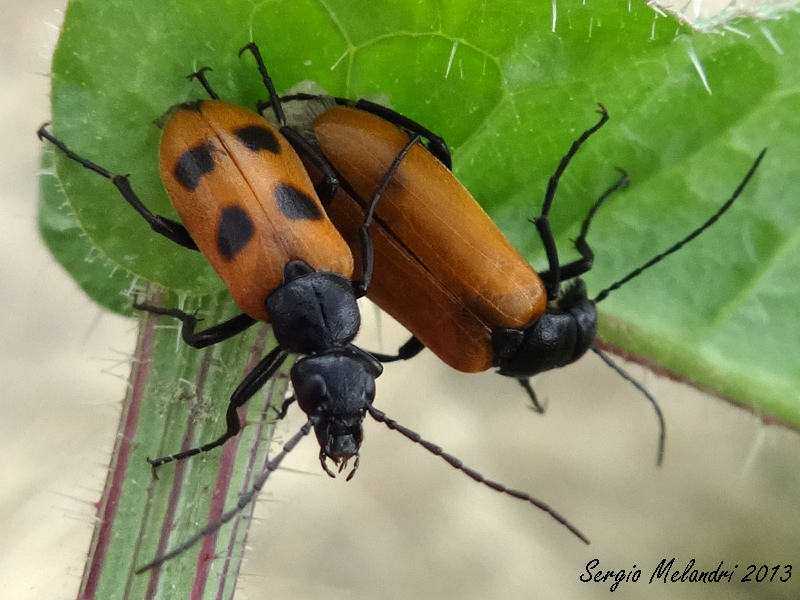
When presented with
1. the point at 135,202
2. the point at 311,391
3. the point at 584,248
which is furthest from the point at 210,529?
the point at 584,248

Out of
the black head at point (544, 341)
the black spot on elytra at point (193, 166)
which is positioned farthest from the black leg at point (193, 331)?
the black head at point (544, 341)

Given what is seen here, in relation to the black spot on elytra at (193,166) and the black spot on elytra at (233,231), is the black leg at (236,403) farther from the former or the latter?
the black spot on elytra at (193,166)

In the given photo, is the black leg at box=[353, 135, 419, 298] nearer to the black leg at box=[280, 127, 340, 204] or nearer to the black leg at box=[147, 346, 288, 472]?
the black leg at box=[280, 127, 340, 204]

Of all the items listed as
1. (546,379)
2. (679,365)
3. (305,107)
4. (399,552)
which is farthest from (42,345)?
(679,365)

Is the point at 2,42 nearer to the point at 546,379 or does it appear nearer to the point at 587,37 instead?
the point at 546,379

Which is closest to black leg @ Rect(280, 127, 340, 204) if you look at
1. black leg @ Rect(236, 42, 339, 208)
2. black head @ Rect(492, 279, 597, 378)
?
black leg @ Rect(236, 42, 339, 208)

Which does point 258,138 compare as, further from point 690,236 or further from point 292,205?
point 690,236
